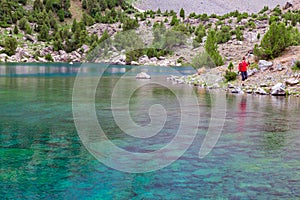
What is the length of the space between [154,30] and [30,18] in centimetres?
7349

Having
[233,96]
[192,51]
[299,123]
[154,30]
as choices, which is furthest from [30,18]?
[299,123]

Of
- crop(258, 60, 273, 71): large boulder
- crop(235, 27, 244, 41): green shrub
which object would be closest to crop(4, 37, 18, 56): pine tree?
crop(235, 27, 244, 41): green shrub

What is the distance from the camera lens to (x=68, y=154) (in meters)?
16.8

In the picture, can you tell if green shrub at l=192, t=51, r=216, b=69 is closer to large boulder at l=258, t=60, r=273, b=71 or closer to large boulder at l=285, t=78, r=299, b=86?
large boulder at l=258, t=60, r=273, b=71

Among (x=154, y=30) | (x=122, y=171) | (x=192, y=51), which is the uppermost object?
(x=154, y=30)

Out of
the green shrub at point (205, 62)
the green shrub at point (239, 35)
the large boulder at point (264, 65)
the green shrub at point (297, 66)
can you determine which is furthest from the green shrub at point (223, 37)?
the green shrub at point (297, 66)

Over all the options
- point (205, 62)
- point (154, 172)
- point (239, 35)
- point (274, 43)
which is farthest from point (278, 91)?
point (239, 35)

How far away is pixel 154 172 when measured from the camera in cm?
1478

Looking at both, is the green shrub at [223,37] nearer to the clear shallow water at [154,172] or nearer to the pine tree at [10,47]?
the pine tree at [10,47]

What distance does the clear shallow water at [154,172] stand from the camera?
Result: 1272 centimetres

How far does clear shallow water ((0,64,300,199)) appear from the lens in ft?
41.7

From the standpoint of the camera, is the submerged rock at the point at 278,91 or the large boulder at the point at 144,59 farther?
the large boulder at the point at 144,59

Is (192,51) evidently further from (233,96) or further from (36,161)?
(36,161)

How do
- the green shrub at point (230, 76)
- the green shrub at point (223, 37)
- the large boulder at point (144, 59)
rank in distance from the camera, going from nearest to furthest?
the green shrub at point (230, 76)
the green shrub at point (223, 37)
the large boulder at point (144, 59)
